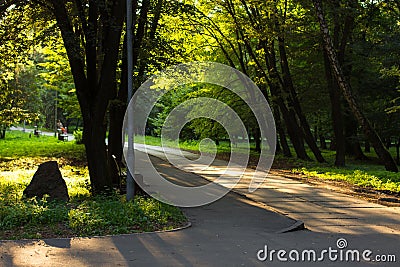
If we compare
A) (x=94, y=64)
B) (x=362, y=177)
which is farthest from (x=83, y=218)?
(x=362, y=177)

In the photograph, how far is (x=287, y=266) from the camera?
23.2ft

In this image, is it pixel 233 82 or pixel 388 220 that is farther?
pixel 233 82

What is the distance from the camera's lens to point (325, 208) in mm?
12914

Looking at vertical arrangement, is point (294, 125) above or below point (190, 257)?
above

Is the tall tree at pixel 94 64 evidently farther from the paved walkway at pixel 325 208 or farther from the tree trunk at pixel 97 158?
the paved walkway at pixel 325 208

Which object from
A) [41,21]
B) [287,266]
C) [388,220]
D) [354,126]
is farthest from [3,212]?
[354,126]

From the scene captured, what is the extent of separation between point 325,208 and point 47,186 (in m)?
6.34

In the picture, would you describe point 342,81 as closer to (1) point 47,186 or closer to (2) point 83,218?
(1) point 47,186

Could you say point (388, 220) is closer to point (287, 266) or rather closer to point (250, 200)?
point (250, 200)

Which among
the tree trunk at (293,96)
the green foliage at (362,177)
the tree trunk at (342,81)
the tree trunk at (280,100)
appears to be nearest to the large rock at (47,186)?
the green foliage at (362,177)

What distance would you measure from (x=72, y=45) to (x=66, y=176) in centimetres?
725

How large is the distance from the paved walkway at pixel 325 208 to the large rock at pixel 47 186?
4.88 m

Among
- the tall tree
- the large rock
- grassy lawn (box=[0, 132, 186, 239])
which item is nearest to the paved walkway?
grassy lawn (box=[0, 132, 186, 239])

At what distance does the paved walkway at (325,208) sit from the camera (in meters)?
10.4
